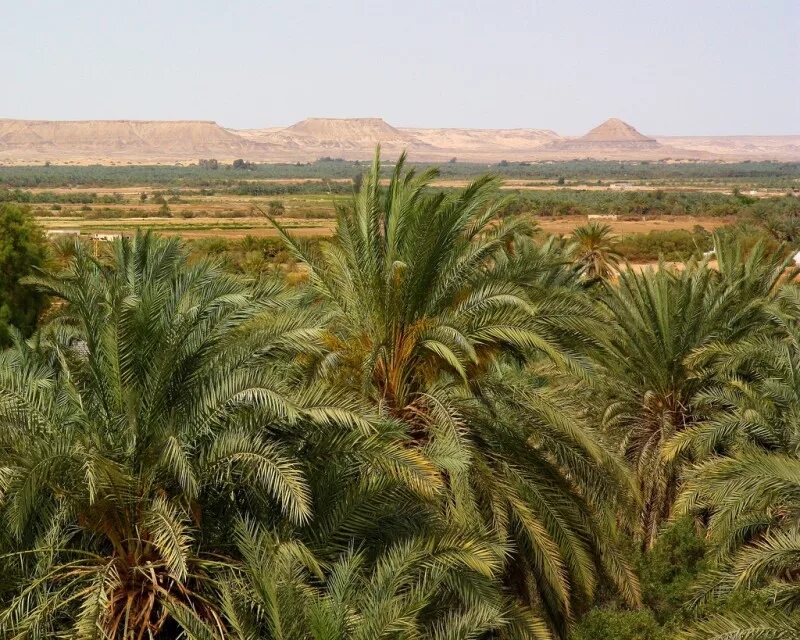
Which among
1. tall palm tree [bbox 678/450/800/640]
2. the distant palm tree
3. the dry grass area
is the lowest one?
the dry grass area

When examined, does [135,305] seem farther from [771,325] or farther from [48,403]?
[771,325]

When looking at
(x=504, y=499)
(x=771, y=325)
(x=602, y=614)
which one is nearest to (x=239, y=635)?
(x=504, y=499)

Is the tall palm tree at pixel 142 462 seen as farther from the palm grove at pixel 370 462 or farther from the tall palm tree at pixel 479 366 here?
the tall palm tree at pixel 479 366

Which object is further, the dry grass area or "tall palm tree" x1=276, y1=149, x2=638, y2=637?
the dry grass area

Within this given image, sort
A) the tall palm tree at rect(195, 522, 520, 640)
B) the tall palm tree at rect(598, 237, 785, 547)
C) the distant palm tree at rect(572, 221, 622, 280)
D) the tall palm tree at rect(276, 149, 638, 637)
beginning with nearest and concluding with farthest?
the tall palm tree at rect(195, 522, 520, 640) < the tall palm tree at rect(276, 149, 638, 637) < the tall palm tree at rect(598, 237, 785, 547) < the distant palm tree at rect(572, 221, 622, 280)

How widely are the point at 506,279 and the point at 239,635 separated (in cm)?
460

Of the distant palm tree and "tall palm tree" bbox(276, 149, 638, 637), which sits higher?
"tall palm tree" bbox(276, 149, 638, 637)

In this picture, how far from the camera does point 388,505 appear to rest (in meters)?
7.89

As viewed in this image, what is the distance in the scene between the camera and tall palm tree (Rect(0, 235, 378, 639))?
6.61 meters

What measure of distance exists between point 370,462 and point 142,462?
5.56ft

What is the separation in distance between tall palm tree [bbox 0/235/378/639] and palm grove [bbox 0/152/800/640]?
0.02m

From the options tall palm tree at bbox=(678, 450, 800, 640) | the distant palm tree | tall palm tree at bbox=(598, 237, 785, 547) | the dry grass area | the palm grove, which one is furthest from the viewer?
the dry grass area

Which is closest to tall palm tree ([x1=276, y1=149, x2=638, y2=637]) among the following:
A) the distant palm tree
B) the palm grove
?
the palm grove

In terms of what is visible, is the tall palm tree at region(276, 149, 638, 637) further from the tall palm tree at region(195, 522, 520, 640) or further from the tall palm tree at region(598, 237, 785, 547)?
the tall palm tree at region(598, 237, 785, 547)
